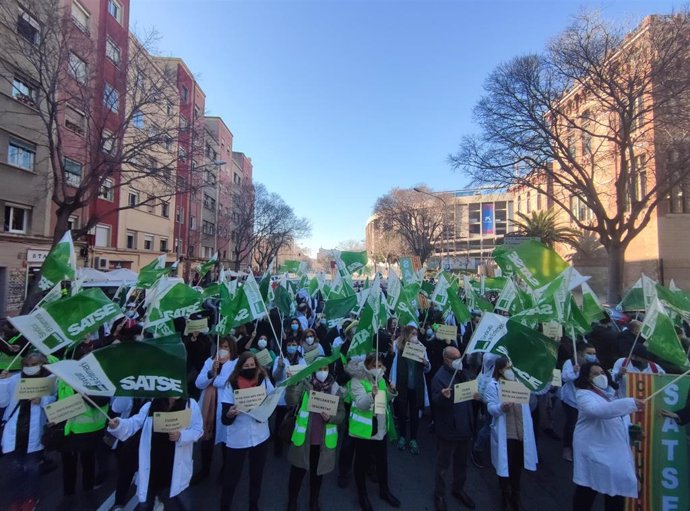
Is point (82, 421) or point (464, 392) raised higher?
point (464, 392)

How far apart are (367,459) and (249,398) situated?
5.05ft

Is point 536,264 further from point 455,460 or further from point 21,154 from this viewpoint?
point 21,154

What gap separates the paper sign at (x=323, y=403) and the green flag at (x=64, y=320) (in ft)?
8.13

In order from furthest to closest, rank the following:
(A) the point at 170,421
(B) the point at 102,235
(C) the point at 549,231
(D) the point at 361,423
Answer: (C) the point at 549,231 < (B) the point at 102,235 < (D) the point at 361,423 < (A) the point at 170,421

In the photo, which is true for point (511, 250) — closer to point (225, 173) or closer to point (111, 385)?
point (111, 385)

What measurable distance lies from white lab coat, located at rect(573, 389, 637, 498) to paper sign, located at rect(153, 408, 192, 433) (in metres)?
3.67

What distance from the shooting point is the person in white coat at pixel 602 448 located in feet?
10.9

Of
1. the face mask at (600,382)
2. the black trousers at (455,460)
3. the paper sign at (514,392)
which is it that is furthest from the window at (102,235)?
the face mask at (600,382)

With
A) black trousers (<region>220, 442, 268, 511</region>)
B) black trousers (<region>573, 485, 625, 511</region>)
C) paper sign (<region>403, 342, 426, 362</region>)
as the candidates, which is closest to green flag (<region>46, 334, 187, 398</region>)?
black trousers (<region>220, 442, 268, 511</region>)

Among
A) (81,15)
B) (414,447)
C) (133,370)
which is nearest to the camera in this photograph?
(133,370)

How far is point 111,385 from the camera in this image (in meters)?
3.10

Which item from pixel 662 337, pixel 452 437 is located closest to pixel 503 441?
pixel 452 437

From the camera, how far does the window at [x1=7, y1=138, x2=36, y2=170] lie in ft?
56.0

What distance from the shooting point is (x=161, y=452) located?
3.58 metres
